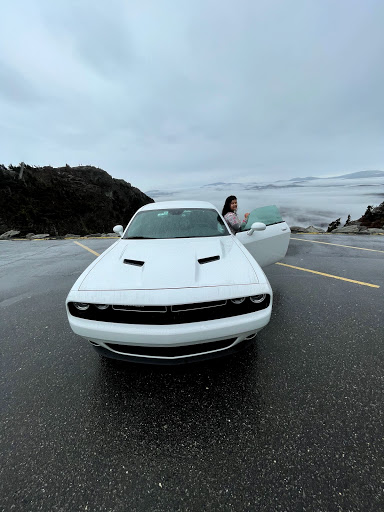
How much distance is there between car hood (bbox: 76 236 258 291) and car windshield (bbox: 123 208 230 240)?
33 centimetres

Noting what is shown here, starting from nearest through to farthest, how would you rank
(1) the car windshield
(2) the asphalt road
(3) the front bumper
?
1. (2) the asphalt road
2. (3) the front bumper
3. (1) the car windshield

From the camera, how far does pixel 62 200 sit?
43.3 metres

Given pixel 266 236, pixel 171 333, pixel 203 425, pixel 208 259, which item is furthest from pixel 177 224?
Answer: pixel 203 425

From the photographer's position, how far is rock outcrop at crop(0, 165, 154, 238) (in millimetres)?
36656

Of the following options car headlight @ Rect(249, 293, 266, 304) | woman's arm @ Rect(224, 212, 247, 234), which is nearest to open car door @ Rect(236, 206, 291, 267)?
woman's arm @ Rect(224, 212, 247, 234)

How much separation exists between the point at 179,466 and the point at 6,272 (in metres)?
6.32

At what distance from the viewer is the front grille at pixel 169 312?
68.8 inches

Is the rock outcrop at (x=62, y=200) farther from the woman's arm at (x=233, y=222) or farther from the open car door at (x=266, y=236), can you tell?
the open car door at (x=266, y=236)

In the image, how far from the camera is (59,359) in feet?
7.84

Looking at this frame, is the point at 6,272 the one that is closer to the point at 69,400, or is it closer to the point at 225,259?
the point at 69,400

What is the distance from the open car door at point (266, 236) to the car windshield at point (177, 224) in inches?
18.7

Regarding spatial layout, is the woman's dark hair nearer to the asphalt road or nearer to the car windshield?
the car windshield

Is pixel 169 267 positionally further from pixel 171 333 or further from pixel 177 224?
pixel 177 224

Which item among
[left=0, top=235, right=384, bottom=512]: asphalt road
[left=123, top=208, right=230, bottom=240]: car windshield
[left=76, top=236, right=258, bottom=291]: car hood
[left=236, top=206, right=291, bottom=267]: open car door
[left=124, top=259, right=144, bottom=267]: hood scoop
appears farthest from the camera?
[left=236, top=206, right=291, bottom=267]: open car door
